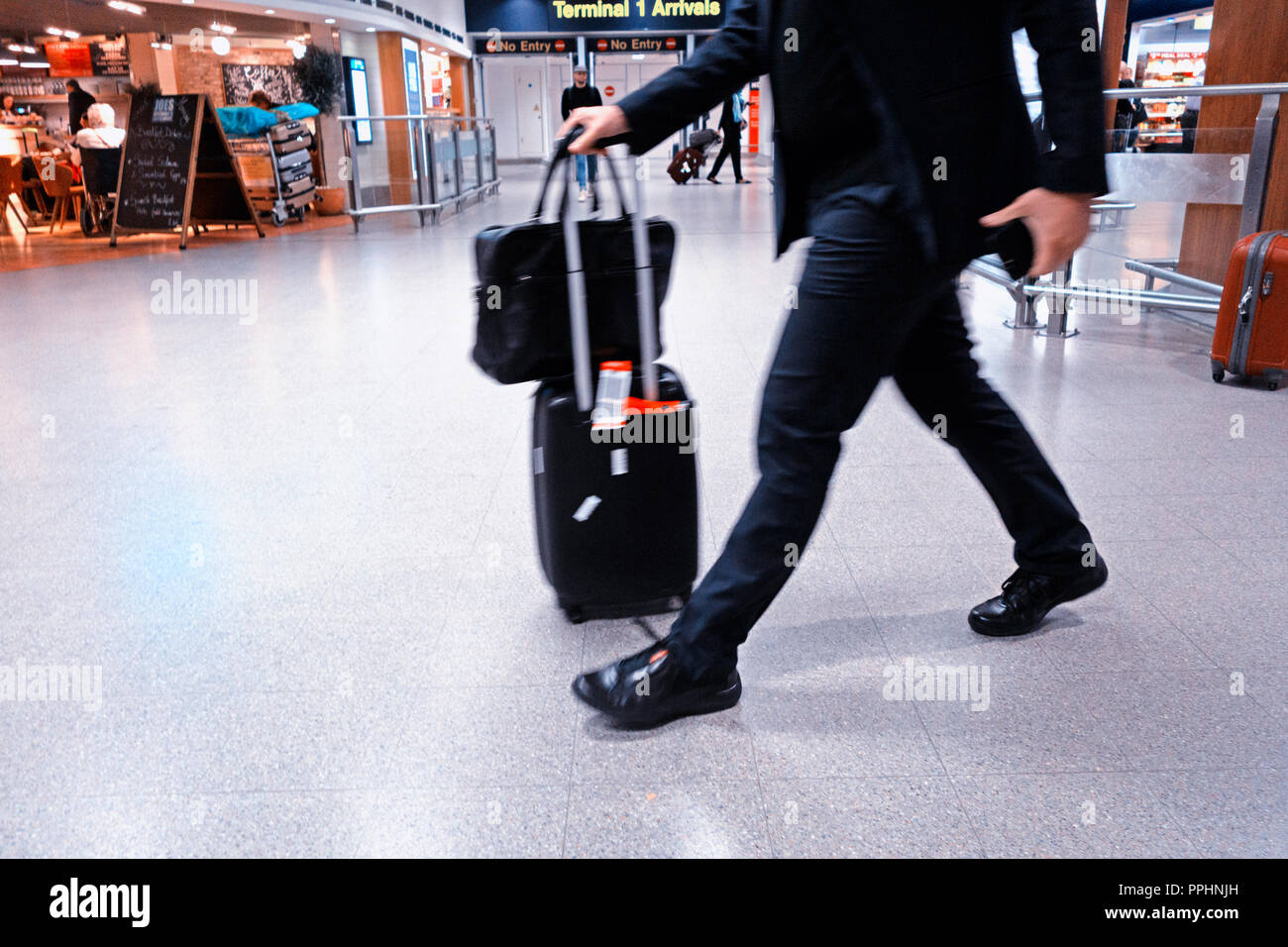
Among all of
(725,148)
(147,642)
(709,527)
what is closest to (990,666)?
(709,527)

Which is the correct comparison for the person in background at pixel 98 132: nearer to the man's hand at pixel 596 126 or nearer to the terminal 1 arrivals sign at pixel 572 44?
the man's hand at pixel 596 126

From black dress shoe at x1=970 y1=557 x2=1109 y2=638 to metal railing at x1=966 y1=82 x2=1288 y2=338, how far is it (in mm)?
1882

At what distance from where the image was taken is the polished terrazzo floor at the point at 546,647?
1338 millimetres

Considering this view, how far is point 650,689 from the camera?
150cm

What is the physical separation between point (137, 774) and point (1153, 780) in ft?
4.98

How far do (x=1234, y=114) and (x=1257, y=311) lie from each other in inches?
76.2

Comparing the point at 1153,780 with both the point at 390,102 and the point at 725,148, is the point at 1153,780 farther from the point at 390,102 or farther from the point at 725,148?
the point at 390,102

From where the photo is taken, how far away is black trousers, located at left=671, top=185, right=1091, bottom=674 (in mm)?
1307

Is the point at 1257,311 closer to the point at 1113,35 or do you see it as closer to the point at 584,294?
the point at 584,294

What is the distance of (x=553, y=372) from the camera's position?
1762 mm

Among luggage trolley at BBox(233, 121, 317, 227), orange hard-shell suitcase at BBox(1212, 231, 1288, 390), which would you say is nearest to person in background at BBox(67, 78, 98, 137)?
luggage trolley at BBox(233, 121, 317, 227)

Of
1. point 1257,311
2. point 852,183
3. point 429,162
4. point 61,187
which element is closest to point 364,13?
point 429,162

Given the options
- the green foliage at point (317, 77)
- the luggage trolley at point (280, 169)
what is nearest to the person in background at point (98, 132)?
the luggage trolley at point (280, 169)

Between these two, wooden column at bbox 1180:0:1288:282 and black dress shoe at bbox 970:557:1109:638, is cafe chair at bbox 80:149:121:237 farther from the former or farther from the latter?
black dress shoe at bbox 970:557:1109:638
